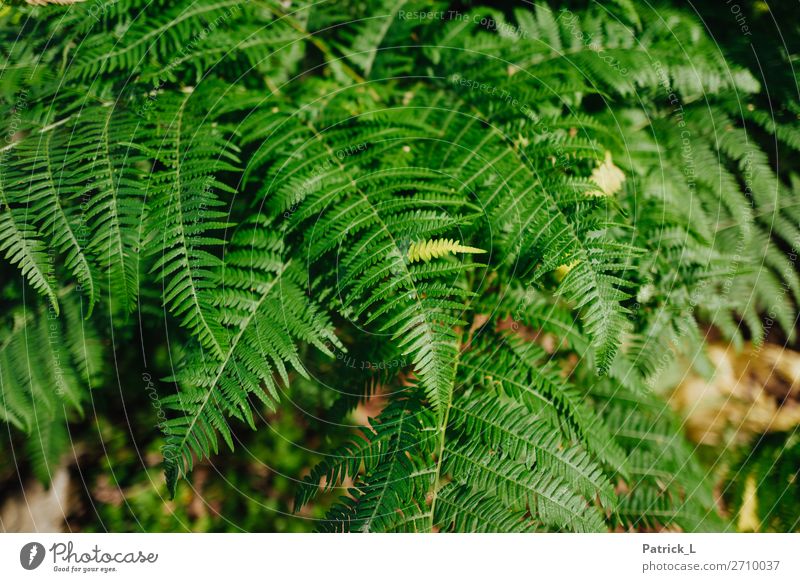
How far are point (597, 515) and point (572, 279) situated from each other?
0.66m

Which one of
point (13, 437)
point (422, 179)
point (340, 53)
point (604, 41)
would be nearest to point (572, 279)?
point (422, 179)

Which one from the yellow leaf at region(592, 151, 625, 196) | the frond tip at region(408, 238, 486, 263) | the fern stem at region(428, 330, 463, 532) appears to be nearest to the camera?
the frond tip at region(408, 238, 486, 263)

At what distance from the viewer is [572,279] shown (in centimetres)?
121

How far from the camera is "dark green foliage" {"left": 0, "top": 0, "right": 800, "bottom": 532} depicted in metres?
1.27

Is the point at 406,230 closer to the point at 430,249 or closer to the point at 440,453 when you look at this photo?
the point at 430,249
